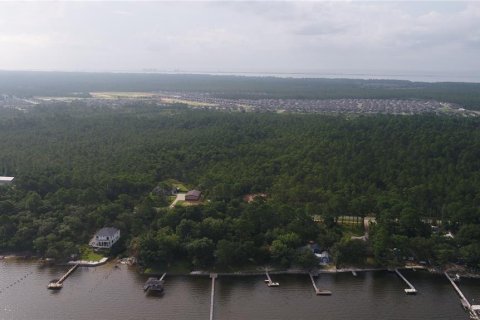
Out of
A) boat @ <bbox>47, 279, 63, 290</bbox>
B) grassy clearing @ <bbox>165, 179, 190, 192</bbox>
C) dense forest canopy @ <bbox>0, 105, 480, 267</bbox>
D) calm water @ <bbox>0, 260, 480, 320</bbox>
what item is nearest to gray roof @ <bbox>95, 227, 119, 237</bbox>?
dense forest canopy @ <bbox>0, 105, 480, 267</bbox>

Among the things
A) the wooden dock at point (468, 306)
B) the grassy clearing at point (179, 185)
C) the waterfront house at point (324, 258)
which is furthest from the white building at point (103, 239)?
the wooden dock at point (468, 306)

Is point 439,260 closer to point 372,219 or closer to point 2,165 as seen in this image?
point 372,219

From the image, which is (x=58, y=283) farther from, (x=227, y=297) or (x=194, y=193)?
(x=194, y=193)

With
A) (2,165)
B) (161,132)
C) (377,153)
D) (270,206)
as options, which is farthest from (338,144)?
(2,165)

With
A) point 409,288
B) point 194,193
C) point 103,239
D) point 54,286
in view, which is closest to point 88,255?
point 103,239

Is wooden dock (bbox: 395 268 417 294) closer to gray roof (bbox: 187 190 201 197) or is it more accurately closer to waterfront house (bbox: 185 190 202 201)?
waterfront house (bbox: 185 190 202 201)

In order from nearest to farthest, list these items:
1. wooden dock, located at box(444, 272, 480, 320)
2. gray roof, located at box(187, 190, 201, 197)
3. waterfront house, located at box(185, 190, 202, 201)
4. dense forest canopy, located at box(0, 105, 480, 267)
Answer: wooden dock, located at box(444, 272, 480, 320), dense forest canopy, located at box(0, 105, 480, 267), waterfront house, located at box(185, 190, 202, 201), gray roof, located at box(187, 190, 201, 197)

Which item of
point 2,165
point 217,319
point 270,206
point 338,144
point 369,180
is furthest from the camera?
point 338,144
